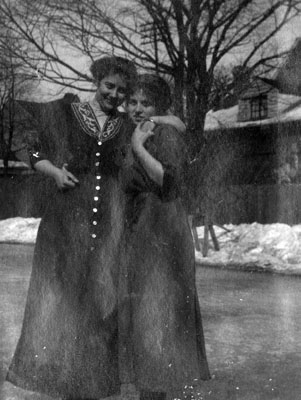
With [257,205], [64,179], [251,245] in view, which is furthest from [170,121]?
[257,205]

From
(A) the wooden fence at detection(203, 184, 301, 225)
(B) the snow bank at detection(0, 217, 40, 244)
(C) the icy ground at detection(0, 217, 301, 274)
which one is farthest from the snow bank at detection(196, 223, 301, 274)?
(B) the snow bank at detection(0, 217, 40, 244)

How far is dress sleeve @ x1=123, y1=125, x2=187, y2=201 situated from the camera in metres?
2.21

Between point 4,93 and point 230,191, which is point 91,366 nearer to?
point 4,93

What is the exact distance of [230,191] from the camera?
11.1 metres

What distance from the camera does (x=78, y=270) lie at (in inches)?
92.6

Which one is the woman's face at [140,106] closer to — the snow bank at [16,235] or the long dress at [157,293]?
the long dress at [157,293]

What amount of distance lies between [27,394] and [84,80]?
48.4 inches

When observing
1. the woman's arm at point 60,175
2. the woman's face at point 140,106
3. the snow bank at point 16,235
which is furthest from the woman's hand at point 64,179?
the snow bank at point 16,235

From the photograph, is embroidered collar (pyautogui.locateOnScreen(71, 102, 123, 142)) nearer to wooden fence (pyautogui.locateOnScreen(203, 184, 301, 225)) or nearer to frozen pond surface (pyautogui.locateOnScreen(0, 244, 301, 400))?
frozen pond surface (pyautogui.locateOnScreen(0, 244, 301, 400))

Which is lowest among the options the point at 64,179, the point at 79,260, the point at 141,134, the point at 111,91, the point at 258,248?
the point at 258,248

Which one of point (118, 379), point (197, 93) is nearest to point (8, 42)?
point (197, 93)

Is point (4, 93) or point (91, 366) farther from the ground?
point (4, 93)

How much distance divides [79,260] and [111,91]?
22.9 inches

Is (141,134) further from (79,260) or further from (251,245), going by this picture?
(251,245)
